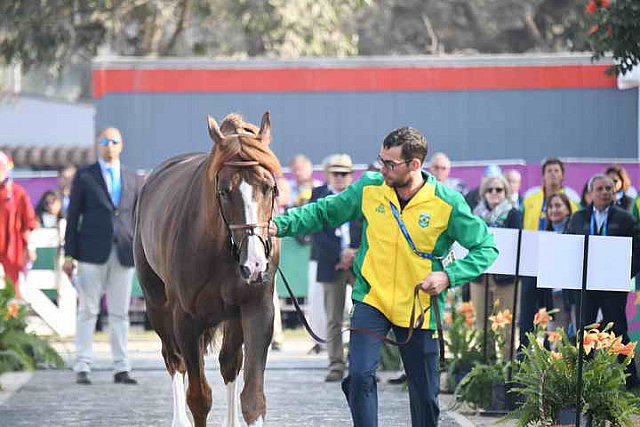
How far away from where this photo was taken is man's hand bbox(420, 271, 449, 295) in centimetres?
754

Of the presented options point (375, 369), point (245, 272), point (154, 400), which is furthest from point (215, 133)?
point (154, 400)

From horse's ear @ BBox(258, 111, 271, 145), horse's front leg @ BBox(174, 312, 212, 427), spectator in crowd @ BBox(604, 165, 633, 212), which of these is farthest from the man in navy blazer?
horse's ear @ BBox(258, 111, 271, 145)

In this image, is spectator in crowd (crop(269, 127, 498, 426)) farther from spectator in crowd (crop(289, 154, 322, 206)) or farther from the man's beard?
spectator in crowd (crop(289, 154, 322, 206))

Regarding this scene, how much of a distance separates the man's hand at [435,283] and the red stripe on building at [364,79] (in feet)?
52.3

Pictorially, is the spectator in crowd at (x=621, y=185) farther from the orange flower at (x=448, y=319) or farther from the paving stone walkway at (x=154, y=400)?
the paving stone walkway at (x=154, y=400)

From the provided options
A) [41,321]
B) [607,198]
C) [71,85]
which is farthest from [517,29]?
[71,85]

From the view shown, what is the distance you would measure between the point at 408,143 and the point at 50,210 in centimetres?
1224

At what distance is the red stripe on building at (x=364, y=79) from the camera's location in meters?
23.3

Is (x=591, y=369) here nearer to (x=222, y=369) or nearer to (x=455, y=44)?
(x=222, y=369)

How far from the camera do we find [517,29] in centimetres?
4206

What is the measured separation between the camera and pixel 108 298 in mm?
13914

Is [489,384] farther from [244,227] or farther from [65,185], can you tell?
[65,185]

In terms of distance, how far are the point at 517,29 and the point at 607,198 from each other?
30737 mm

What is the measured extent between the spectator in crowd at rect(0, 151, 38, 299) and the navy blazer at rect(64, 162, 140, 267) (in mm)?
2650
